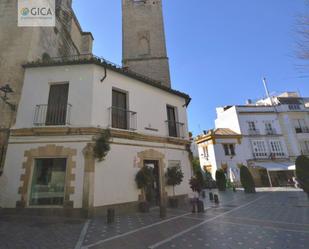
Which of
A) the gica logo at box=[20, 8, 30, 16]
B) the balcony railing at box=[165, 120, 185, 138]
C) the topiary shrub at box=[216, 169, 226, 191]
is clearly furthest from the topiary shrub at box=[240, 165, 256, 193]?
the gica logo at box=[20, 8, 30, 16]

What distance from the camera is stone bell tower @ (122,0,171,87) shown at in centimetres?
1708

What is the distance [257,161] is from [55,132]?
79.4 feet

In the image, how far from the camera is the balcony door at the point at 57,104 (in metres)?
7.90

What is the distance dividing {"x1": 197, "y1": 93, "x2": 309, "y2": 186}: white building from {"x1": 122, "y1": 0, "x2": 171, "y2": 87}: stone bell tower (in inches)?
557

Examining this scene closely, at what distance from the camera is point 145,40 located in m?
18.3

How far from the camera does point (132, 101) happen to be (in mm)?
9406

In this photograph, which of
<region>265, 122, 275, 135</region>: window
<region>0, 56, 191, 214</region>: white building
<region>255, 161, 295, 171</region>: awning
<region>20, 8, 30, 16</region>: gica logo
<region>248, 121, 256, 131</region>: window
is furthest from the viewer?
<region>248, 121, 256, 131</region>: window

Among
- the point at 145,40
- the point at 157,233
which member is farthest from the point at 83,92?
the point at 145,40

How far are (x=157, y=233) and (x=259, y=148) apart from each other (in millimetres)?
23665

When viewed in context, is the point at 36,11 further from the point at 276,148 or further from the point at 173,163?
the point at 276,148

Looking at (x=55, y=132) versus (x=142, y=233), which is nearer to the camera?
(x=142, y=233)

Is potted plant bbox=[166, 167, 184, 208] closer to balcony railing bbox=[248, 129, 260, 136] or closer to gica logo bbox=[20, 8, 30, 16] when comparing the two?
gica logo bbox=[20, 8, 30, 16]

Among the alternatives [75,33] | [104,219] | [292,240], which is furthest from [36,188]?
[75,33]

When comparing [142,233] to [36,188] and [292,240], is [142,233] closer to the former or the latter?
[292,240]
